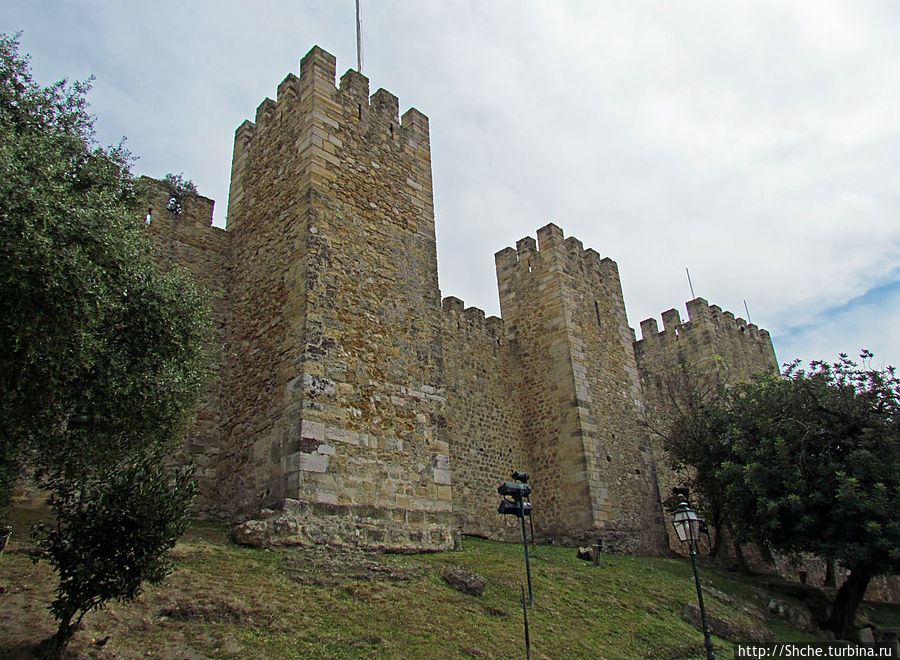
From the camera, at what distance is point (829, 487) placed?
592 inches

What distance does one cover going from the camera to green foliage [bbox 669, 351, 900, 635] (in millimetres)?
14219

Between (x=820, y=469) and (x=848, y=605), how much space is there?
3315 mm

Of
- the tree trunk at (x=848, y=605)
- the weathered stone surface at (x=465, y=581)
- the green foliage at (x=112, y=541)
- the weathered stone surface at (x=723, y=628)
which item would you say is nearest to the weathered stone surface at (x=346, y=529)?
the weathered stone surface at (x=465, y=581)

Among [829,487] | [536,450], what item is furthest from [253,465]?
[829,487]

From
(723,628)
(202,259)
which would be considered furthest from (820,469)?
(202,259)

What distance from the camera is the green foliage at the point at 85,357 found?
247 inches

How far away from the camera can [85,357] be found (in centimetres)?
743

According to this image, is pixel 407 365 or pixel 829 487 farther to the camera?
pixel 829 487

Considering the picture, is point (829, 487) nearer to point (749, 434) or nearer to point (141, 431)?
point (749, 434)

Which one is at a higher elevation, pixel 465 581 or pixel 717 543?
pixel 717 543

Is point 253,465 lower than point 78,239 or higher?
lower

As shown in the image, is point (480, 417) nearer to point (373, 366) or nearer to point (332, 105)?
point (373, 366)

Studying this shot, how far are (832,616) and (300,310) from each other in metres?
14.5

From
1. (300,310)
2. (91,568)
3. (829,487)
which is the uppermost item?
(300,310)
